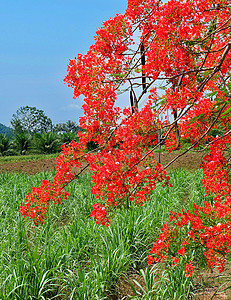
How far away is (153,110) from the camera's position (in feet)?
7.06

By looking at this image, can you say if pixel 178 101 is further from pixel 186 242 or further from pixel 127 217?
pixel 127 217

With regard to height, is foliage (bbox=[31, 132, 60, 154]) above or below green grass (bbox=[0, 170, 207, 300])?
above

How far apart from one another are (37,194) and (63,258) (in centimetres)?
67

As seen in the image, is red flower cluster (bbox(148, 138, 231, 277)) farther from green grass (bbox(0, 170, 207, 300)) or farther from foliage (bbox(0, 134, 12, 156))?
foliage (bbox(0, 134, 12, 156))

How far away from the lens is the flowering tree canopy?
2010 millimetres

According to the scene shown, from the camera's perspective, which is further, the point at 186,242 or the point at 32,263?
the point at 32,263

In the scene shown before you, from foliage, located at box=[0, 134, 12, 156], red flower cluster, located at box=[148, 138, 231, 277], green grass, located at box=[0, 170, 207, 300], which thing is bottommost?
green grass, located at box=[0, 170, 207, 300]

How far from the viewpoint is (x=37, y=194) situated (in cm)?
285

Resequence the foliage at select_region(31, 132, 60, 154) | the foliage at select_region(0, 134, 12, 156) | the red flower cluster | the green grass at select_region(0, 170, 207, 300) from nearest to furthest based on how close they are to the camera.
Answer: the red flower cluster, the green grass at select_region(0, 170, 207, 300), the foliage at select_region(31, 132, 60, 154), the foliage at select_region(0, 134, 12, 156)

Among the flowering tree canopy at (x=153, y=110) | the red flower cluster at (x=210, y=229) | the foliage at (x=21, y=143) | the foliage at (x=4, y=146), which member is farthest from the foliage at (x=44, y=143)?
the red flower cluster at (x=210, y=229)

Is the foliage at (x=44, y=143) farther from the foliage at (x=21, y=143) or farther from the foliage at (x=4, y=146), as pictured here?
the foliage at (x=4, y=146)

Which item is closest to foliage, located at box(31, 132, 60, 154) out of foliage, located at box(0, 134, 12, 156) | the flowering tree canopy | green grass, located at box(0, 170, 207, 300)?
foliage, located at box(0, 134, 12, 156)

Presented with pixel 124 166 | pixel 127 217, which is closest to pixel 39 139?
pixel 127 217

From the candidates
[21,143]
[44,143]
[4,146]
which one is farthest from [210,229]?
[4,146]
